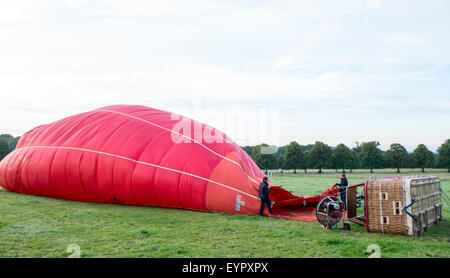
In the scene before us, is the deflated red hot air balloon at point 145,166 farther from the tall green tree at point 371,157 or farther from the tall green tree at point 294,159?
the tall green tree at point 371,157

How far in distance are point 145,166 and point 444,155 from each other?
207ft

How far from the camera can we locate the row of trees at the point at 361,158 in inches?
2422

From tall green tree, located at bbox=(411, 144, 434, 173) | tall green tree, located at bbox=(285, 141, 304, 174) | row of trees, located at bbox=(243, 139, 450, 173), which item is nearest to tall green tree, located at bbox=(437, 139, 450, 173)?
row of trees, located at bbox=(243, 139, 450, 173)

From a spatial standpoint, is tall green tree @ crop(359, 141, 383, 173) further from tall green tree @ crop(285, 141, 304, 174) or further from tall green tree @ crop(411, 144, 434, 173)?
tall green tree @ crop(285, 141, 304, 174)

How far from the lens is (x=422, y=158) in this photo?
61.6m

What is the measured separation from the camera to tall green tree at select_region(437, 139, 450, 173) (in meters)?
59.8

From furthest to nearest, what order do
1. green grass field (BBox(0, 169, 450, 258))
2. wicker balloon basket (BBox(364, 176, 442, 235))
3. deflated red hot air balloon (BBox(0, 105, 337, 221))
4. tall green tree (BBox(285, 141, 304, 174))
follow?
tall green tree (BBox(285, 141, 304, 174))
deflated red hot air balloon (BBox(0, 105, 337, 221))
wicker balloon basket (BBox(364, 176, 442, 235))
green grass field (BBox(0, 169, 450, 258))

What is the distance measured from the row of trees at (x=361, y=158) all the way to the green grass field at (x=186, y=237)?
51115 millimetres

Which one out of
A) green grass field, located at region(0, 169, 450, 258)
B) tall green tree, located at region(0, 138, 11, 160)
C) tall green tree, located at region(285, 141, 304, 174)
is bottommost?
green grass field, located at region(0, 169, 450, 258)

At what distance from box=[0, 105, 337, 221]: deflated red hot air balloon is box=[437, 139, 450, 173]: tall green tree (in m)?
59.8

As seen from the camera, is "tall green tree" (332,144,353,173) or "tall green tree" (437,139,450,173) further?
"tall green tree" (332,144,353,173)
